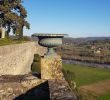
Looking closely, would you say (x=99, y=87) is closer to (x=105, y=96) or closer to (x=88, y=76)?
(x=105, y=96)

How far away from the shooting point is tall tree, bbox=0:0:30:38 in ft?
96.1

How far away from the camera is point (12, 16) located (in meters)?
29.8

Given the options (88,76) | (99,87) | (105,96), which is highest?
(105,96)

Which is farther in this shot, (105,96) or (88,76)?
(88,76)

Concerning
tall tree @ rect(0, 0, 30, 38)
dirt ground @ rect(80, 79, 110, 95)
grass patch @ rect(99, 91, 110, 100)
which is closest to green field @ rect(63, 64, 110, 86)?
dirt ground @ rect(80, 79, 110, 95)

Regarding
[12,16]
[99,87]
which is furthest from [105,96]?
[12,16]

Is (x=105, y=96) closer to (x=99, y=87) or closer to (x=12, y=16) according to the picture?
(x=99, y=87)

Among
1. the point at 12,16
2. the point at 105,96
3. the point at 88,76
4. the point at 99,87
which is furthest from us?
the point at 88,76

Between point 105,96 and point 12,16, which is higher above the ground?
point 12,16

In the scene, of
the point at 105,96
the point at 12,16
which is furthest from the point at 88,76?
the point at 12,16

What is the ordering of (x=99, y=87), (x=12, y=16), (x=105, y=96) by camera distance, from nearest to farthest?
(x=12, y=16) → (x=105, y=96) → (x=99, y=87)

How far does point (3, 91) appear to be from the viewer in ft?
25.2

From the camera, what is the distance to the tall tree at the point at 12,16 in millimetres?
29281

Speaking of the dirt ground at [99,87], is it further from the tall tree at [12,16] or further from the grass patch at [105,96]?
the tall tree at [12,16]
